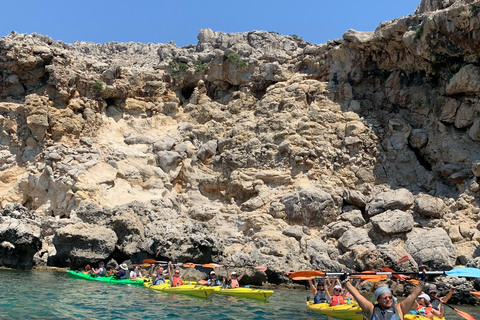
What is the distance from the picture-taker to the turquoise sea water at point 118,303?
31.7 feet

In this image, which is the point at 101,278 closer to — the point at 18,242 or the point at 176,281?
the point at 176,281

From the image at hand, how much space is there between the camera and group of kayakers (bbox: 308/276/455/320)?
4383 millimetres

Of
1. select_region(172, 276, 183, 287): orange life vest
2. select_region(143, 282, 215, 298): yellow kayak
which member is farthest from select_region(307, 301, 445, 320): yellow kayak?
select_region(172, 276, 183, 287): orange life vest

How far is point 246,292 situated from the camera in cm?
1280

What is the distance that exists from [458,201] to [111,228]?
13880 mm

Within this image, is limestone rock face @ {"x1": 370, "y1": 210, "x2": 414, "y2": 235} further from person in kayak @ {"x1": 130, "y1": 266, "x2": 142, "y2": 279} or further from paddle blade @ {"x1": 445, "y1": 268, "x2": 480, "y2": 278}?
paddle blade @ {"x1": 445, "y1": 268, "x2": 480, "y2": 278}

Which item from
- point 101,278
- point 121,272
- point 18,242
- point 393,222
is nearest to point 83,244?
point 101,278

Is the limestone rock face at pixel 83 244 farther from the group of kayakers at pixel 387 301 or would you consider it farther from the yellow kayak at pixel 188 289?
the group of kayakers at pixel 387 301

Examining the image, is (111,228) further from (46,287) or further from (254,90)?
(254,90)

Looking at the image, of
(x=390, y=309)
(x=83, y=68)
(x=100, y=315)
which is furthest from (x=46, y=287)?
(x=83, y=68)

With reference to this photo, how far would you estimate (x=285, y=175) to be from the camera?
821 inches

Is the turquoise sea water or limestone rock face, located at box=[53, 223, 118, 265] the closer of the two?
the turquoise sea water

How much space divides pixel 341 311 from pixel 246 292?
3.22m

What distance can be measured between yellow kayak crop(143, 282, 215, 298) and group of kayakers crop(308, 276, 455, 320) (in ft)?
10.9
